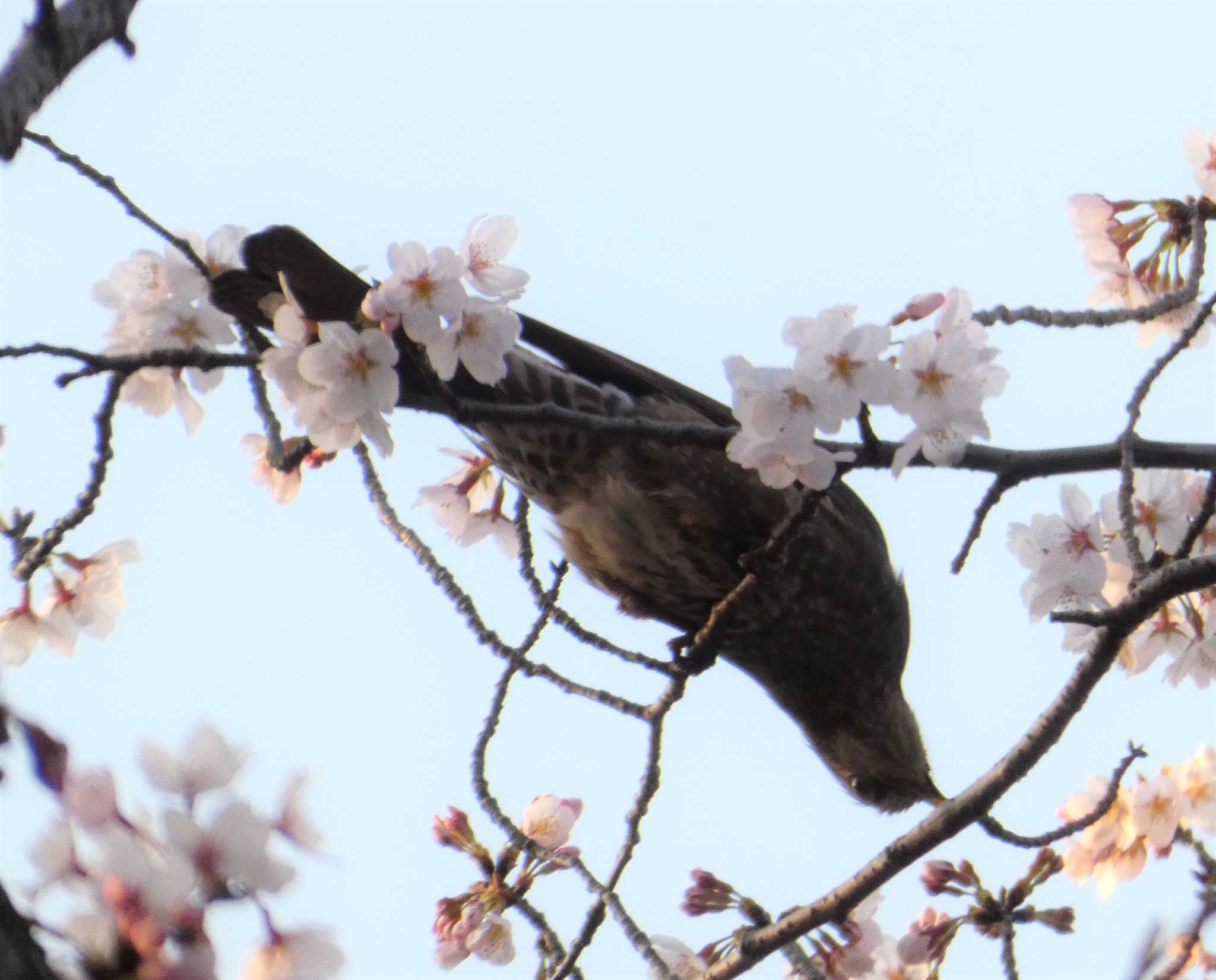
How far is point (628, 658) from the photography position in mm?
2924

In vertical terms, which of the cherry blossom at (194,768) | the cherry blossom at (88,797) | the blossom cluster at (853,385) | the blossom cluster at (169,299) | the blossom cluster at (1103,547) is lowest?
the cherry blossom at (88,797)

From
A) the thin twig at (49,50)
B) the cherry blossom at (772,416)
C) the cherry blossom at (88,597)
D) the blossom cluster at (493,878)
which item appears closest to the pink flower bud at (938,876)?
the blossom cluster at (493,878)

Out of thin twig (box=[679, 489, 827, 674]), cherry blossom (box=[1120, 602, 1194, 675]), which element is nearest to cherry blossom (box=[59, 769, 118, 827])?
thin twig (box=[679, 489, 827, 674])

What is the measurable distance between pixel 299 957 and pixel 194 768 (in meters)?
0.24


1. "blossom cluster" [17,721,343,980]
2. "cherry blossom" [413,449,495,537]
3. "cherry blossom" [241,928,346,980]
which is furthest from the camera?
"cherry blossom" [413,449,495,537]

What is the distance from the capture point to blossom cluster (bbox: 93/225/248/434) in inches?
107

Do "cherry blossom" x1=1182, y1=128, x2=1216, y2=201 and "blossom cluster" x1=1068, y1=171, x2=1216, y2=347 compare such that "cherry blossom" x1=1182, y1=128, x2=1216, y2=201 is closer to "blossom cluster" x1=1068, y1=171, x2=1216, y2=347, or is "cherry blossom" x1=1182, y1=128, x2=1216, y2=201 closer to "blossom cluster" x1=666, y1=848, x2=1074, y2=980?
"blossom cluster" x1=1068, y1=171, x2=1216, y2=347

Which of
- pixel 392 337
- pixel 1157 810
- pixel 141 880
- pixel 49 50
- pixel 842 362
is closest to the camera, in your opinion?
pixel 141 880

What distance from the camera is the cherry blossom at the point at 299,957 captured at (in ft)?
4.97

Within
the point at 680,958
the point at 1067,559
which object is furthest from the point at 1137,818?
the point at 680,958

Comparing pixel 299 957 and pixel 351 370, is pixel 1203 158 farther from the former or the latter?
pixel 299 957

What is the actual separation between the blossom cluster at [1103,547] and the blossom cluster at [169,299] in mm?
1605

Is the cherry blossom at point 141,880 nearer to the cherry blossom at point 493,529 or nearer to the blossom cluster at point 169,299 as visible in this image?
the blossom cluster at point 169,299

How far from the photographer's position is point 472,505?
11.4ft
